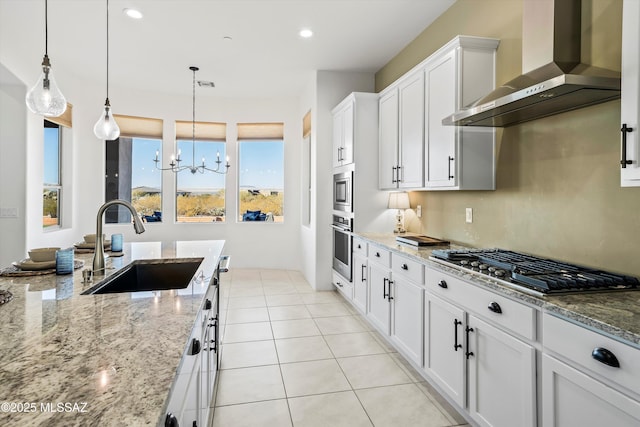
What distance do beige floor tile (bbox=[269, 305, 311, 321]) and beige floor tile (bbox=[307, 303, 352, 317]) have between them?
0.27 feet

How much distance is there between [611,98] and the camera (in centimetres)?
188

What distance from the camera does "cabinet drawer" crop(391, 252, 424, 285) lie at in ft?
8.32

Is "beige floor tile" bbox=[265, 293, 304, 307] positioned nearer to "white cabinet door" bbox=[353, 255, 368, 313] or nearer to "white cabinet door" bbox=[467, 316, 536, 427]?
"white cabinet door" bbox=[353, 255, 368, 313]

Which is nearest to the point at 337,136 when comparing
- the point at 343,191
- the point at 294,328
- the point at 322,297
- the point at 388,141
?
the point at 343,191

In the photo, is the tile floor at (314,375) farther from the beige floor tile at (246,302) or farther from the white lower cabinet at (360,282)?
the white lower cabinet at (360,282)

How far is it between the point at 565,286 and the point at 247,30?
143 inches

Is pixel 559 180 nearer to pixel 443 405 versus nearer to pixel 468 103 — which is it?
pixel 468 103

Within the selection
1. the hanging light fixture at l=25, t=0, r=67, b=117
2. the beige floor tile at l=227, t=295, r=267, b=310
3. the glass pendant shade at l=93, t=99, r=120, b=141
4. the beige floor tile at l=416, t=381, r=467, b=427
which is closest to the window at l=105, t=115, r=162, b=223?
the beige floor tile at l=227, t=295, r=267, b=310

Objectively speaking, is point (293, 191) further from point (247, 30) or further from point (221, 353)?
point (221, 353)

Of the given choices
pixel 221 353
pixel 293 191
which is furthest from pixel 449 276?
pixel 293 191

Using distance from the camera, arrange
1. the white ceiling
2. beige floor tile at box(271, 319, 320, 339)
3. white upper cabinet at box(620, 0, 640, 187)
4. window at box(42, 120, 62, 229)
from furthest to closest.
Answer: window at box(42, 120, 62, 229), beige floor tile at box(271, 319, 320, 339), the white ceiling, white upper cabinet at box(620, 0, 640, 187)

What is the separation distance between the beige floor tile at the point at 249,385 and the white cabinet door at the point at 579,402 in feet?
5.26

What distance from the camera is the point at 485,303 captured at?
6.03ft

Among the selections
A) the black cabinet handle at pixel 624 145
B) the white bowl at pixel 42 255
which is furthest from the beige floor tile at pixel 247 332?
the black cabinet handle at pixel 624 145
